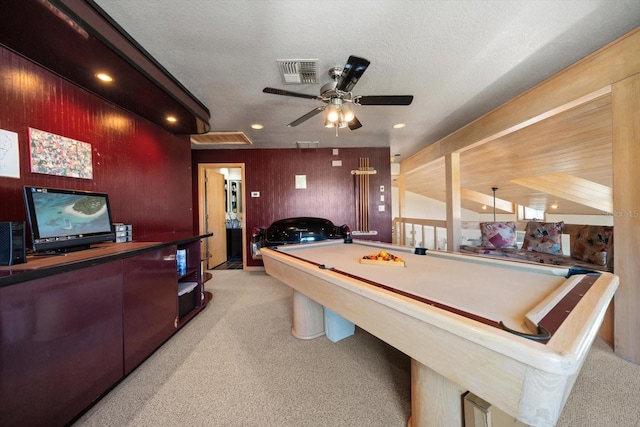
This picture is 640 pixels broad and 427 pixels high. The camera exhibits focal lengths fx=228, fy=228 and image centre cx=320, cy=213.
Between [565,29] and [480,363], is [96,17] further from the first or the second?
[565,29]

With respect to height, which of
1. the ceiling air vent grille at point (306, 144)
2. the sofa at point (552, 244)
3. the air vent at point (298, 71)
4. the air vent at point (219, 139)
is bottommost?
the sofa at point (552, 244)

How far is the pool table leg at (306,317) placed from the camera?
1.99 m

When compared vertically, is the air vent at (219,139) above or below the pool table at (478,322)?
above

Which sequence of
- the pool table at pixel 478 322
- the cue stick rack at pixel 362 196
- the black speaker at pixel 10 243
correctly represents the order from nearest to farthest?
the pool table at pixel 478 322, the black speaker at pixel 10 243, the cue stick rack at pixel 362 196

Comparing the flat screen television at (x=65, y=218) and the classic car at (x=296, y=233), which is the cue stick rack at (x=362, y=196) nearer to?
the classic car at (x=296, y=233)

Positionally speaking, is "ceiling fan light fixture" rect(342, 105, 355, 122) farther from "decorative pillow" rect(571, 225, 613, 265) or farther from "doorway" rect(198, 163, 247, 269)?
"decorative pillow" rect(571, 225, 613, 265)

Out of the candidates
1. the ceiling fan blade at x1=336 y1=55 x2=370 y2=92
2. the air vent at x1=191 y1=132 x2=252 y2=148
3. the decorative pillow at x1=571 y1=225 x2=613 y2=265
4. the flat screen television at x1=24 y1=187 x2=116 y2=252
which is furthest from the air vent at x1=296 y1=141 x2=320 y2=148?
the decorative pillow at x1=571 y1=225 x2=613 y2=265

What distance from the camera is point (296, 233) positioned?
3.27 metres

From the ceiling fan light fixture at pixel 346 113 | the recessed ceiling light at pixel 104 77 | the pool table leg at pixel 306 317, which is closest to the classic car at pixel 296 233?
the pool table leg at pixel 306 317

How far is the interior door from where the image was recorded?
4594 millimetres

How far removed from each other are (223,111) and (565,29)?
313cm

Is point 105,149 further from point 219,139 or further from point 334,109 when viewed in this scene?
point 334,109

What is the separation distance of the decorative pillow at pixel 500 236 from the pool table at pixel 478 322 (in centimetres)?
260

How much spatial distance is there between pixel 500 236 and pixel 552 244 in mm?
594
